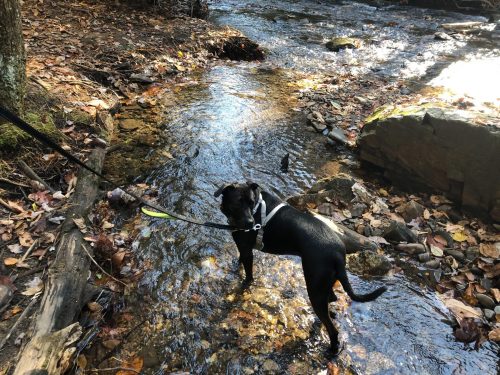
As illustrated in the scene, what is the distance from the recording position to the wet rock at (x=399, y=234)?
5.06 metres

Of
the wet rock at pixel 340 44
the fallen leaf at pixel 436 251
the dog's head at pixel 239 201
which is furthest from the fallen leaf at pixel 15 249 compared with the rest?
the wet rock at pixel 340 44

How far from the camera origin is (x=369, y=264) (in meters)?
4.59

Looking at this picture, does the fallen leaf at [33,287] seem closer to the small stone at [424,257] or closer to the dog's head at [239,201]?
the dog's head at [239,201]

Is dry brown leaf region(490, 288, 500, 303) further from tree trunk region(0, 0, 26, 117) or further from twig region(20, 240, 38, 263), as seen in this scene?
tree trunk region(0, 0, 26, 117)

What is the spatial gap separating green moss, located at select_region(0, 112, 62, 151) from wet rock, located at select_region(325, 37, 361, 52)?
9.99m

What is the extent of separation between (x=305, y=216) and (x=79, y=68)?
697 cm

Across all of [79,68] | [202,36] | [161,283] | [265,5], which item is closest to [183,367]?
[161,283]

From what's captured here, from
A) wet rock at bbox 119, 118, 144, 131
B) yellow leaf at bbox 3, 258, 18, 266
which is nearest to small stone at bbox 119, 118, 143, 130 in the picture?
wet rock at bbox 119, 118, 144, 131

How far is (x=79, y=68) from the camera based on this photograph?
324 inches

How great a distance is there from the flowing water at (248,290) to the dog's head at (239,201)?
951 mm

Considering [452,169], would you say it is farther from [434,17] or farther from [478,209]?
[434,17]

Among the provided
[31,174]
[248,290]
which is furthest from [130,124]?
[248,290]

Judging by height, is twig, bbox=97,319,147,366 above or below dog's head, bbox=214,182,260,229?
below

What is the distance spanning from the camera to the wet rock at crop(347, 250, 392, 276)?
15.0ft
